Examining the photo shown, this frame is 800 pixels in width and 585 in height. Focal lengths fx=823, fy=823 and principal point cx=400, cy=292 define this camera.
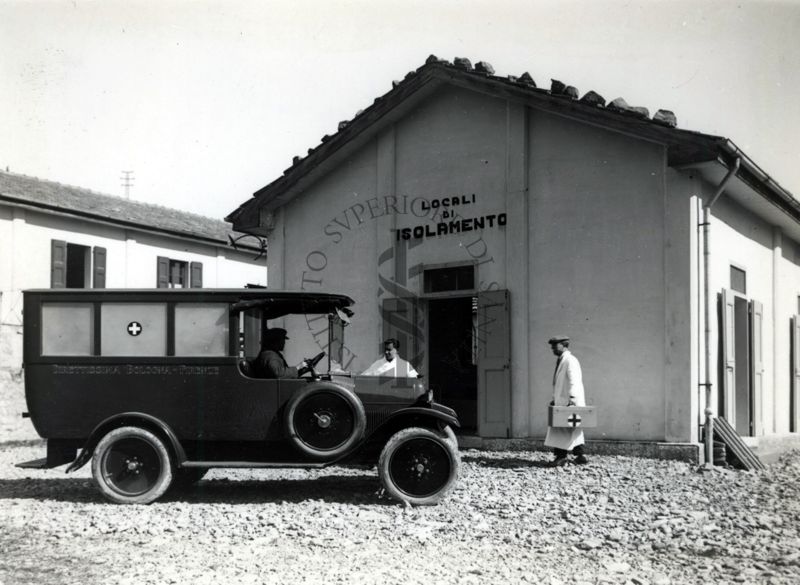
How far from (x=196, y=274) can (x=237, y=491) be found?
18.5 m

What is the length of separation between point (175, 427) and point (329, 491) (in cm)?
171

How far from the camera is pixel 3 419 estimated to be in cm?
1673

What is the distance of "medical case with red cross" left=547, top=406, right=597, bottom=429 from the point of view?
10031mm

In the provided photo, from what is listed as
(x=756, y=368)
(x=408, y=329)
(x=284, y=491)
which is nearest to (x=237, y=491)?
(x=284, y=491)

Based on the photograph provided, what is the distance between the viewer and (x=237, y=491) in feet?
28.2

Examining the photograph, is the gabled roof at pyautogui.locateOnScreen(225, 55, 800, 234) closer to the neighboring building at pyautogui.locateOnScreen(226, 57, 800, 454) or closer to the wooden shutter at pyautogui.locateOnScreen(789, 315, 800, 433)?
the neighboring building at pyautogui.locateOnScreen(226, 57, 800, 454)

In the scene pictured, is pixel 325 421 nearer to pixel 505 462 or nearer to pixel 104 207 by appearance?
pixel 505 462

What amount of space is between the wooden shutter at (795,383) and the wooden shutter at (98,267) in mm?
17304

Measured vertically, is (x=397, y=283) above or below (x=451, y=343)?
above

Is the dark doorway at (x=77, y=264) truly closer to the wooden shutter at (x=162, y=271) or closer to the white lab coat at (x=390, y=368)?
the wooden shutter at (x=162, y=271)

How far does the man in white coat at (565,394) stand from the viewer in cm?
1001

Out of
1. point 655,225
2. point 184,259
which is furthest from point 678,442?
point 184,259

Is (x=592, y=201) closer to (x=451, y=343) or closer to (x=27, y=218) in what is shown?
(x=451, y=343)

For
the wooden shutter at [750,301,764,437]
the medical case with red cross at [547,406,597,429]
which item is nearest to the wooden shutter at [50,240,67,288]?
the medical case with red cross at [547,406,597,429]
